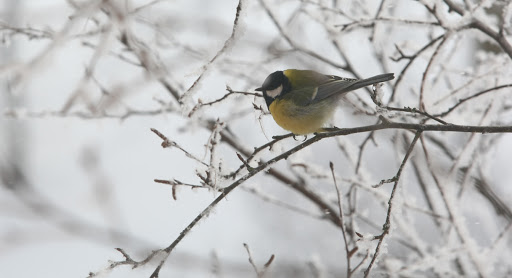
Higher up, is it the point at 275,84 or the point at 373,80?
the point at 275,84

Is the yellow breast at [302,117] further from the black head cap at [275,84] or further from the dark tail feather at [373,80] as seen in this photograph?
the dark tail feather at [373,80]

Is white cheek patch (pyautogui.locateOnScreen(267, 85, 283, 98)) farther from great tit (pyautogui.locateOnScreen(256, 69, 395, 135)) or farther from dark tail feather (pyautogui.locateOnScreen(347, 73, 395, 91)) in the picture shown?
dark tail feather (pyautogui.locateOnScreen(347, 73, 395, 91))

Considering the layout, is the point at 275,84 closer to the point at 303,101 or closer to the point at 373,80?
the point at 303,101

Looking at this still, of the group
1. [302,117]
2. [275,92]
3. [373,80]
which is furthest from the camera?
[275,92]

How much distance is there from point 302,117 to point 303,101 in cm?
10

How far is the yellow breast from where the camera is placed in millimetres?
2820

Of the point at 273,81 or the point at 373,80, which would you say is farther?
the point at 273,81

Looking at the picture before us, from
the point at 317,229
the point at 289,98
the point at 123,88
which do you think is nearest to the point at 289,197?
the point at 317,229

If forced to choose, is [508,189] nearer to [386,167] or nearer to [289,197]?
[386,167]

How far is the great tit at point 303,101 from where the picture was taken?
2.81 meters

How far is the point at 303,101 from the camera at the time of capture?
2859 mm

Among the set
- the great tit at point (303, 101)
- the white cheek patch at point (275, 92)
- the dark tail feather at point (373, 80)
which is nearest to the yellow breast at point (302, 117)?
the great tit at point (303, 101)

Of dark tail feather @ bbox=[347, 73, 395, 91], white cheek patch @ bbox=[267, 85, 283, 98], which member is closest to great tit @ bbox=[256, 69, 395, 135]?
white cheek patch @ bbox=[267, 85, 283, 98]

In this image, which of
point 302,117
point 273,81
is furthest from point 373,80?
point 273,81
